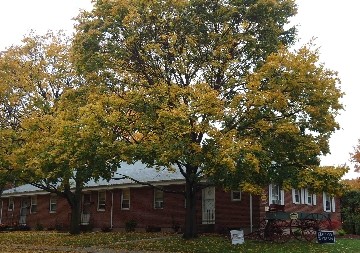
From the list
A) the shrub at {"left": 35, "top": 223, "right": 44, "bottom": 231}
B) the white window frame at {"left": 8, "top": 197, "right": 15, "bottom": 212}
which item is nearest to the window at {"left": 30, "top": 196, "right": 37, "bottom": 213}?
the shrub at {"left": 35, "top": 223, "right": 44, "bottom": 231}

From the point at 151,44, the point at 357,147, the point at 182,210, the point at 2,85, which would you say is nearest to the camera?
the point at 151,44

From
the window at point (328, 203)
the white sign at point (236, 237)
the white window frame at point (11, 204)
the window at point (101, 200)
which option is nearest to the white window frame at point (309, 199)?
the window at point (328, 203)

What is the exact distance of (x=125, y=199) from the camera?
3431 centimetres

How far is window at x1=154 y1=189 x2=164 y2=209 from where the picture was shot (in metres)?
31.8

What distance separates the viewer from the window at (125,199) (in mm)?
34059

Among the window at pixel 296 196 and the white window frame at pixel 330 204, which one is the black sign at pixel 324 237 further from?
the white window frame at pixel 330 204

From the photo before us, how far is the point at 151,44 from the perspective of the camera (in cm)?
2005

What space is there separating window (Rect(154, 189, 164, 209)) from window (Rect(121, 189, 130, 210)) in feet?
9.25

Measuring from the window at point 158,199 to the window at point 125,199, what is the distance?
2.82 meters

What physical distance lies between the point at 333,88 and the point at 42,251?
46.4ft

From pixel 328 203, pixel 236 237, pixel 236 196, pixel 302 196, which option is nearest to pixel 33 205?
pixel 236 196

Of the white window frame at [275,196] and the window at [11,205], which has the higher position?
the white window frame at [275,196]

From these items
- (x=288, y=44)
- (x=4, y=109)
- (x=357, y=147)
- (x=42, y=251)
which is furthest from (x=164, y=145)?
(x=357, y=147)

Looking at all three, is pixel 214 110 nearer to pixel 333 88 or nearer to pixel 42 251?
pixel 333 88
